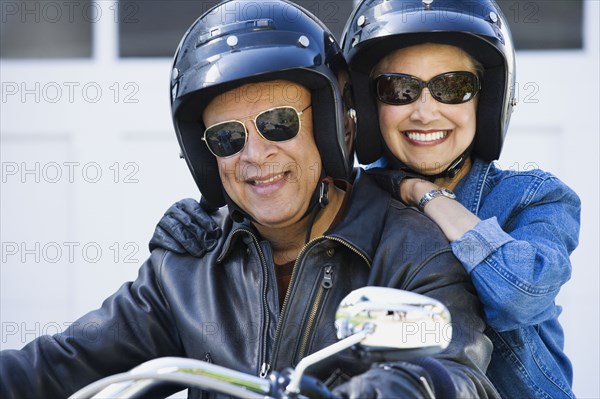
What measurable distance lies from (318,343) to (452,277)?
1.14 ft

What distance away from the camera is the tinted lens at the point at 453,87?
3066 millimetres

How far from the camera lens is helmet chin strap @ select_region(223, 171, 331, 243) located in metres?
2.93

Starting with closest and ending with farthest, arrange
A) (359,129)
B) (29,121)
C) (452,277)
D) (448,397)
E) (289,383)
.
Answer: (289,383), (448,397), (452,277), (359,129), (29,121)

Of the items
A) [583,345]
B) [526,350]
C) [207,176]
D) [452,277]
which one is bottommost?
[583,345]

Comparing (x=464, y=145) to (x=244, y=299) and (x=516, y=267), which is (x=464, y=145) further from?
(x=244, y=299)

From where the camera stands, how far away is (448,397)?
225 centimetres

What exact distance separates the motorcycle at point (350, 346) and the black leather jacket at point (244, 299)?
583 mm

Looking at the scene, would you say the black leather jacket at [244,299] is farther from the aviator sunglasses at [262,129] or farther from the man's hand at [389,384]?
the man's hand at [389,384]

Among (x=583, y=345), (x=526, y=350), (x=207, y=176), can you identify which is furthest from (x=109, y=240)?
(x=526, y=350)

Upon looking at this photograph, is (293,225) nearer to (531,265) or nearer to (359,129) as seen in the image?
(359,129)

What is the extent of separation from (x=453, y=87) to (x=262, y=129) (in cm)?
56

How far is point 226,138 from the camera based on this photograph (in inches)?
114

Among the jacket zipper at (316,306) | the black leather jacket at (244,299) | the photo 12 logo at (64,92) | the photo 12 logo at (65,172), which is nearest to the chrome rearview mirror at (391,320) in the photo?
the black leather jacket at (244,299)

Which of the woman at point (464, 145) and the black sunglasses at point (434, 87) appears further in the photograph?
the black sunglasses at point (434, 87)
